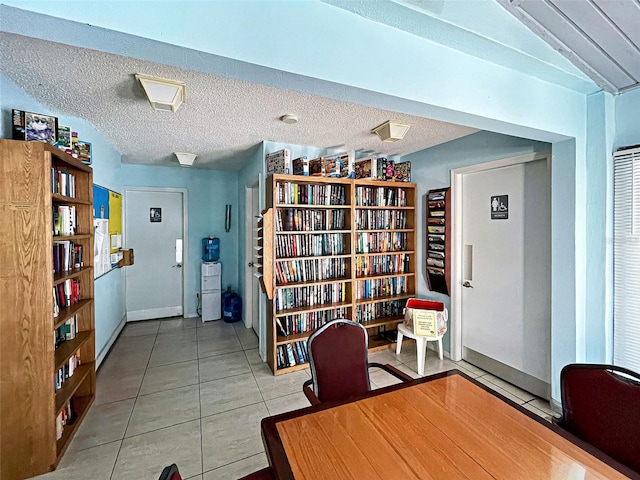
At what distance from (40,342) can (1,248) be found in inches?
22.5

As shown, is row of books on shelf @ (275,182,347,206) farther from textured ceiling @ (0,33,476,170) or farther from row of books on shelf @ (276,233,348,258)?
textured ceiling @ (0,33,476,170)

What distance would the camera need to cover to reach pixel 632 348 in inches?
79.0

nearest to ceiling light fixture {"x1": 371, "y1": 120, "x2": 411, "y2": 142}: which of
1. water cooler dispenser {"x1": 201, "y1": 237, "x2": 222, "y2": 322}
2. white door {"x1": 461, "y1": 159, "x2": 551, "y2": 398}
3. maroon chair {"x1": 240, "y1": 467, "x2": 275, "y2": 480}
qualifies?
white door {"x1": 461, "y1": 159, "x2": 551, "y2": 398}

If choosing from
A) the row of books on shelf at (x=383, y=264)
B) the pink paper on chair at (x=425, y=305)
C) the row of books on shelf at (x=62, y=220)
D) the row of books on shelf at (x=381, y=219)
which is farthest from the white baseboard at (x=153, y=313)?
the pink paper on chair at (x=425, y=305)

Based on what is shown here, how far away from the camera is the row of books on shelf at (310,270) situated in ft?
10.3

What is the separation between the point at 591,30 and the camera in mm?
1496

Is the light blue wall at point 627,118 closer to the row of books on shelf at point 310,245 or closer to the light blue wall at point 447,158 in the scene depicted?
the light blue wall at point 447,158

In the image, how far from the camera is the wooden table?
39.4 inches

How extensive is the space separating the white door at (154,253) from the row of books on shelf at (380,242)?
3034 millimetres

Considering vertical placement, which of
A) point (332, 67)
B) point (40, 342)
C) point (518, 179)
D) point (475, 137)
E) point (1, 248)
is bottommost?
point (40, 342)

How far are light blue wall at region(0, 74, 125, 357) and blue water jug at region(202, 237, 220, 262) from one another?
1170 mm

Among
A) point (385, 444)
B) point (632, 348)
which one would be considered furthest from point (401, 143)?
point (385, 444)

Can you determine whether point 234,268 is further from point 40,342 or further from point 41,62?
point 41,62

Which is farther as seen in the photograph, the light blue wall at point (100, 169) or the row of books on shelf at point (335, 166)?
the row of books on shelf at point (335, 166)
